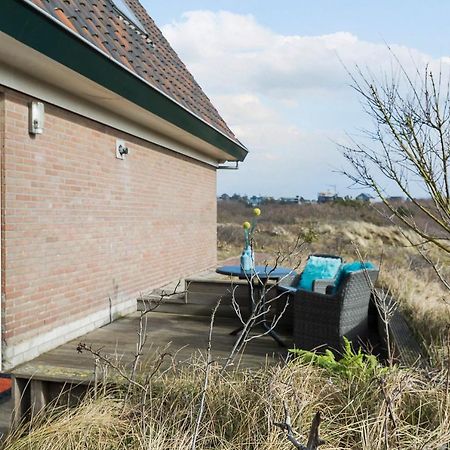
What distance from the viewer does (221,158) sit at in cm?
1156

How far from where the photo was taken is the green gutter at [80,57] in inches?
152

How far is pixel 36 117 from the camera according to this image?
5164mm

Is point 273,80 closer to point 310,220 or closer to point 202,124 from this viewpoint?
point 202,124

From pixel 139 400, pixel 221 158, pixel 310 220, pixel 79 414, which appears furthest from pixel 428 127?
pixel 310 220

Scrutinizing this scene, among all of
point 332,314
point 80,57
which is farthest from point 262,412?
point 80,57

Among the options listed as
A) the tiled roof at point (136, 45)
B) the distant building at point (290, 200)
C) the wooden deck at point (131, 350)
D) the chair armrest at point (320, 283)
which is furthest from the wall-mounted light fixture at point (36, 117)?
the distant building at point (290, 200)

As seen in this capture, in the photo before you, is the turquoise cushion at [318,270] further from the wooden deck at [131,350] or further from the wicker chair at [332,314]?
the wicker chair at [332,314]

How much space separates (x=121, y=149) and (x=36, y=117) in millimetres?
2017

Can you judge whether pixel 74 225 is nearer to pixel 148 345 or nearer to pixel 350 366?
pixel 148 345

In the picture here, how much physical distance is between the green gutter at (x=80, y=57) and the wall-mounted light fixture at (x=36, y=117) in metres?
0.60

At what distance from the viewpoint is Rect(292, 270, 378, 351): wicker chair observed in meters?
5.23

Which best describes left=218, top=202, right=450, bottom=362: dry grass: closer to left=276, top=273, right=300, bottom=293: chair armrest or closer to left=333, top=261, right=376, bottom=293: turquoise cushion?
left=333, top=261, right=376, bottom=293: turquoise cushion

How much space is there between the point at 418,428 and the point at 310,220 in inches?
1104

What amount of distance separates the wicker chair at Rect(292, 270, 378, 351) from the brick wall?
2.50m
